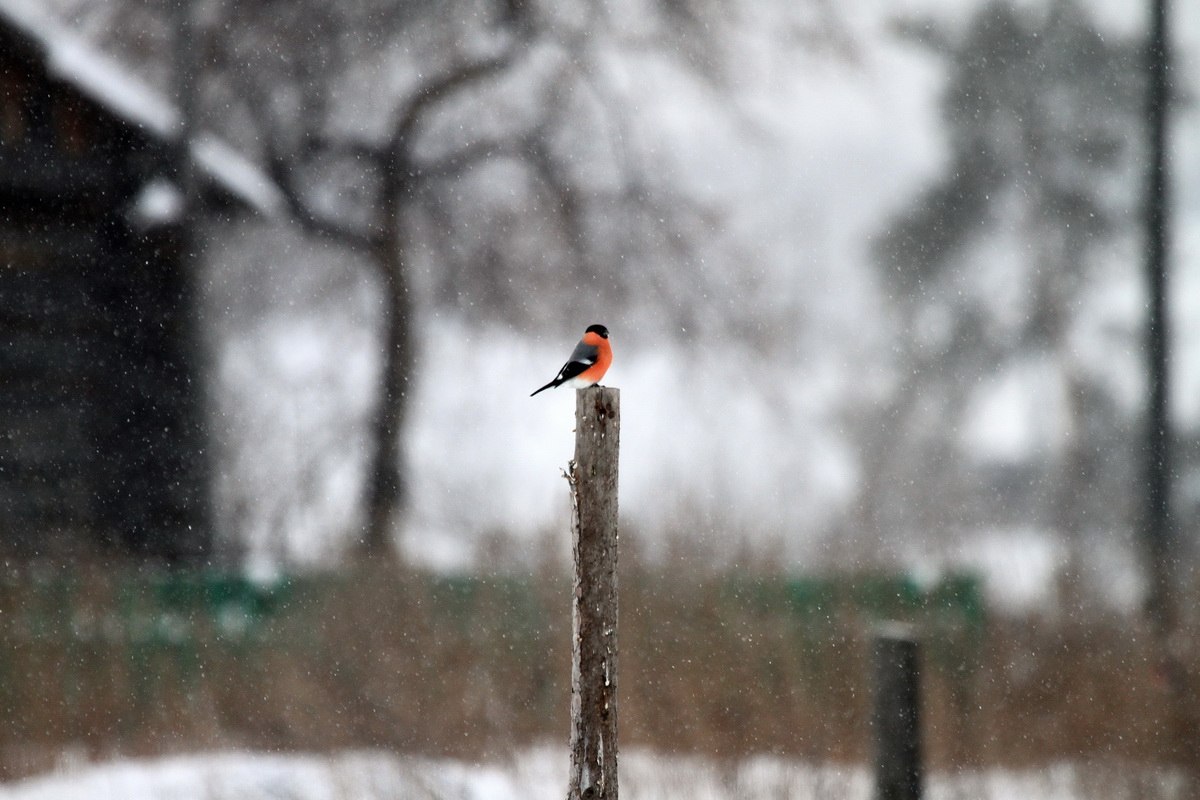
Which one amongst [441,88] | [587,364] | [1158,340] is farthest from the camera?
[441,88]

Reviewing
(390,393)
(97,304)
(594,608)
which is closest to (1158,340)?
(594,608)

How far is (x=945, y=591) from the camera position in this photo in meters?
6.81

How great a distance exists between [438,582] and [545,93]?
12.4 ft

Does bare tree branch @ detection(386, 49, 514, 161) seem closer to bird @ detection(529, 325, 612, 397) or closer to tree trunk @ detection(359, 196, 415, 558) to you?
tree trunk @ detection(359, 196, 415, 558)

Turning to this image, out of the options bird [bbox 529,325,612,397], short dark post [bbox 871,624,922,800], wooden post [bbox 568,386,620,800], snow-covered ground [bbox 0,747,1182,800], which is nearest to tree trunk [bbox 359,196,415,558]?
snow-covered ground [bbox 0,747,1182,800]

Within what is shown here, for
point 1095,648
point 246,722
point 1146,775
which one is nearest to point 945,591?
point 1095,648

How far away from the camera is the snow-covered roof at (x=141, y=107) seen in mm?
8812

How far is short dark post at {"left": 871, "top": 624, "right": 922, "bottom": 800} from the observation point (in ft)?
15.2

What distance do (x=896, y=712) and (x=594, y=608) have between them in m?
2.00

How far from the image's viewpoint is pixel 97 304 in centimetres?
894

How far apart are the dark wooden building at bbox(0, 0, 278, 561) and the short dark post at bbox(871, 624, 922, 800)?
17.5 ft

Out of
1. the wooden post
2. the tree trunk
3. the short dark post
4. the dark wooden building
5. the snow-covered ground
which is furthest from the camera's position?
the dark wooden building

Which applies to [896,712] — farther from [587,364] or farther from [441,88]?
[441,88]

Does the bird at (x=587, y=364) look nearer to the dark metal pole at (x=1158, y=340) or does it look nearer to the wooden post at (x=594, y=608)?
the wooden post at (x=594, y=608)
